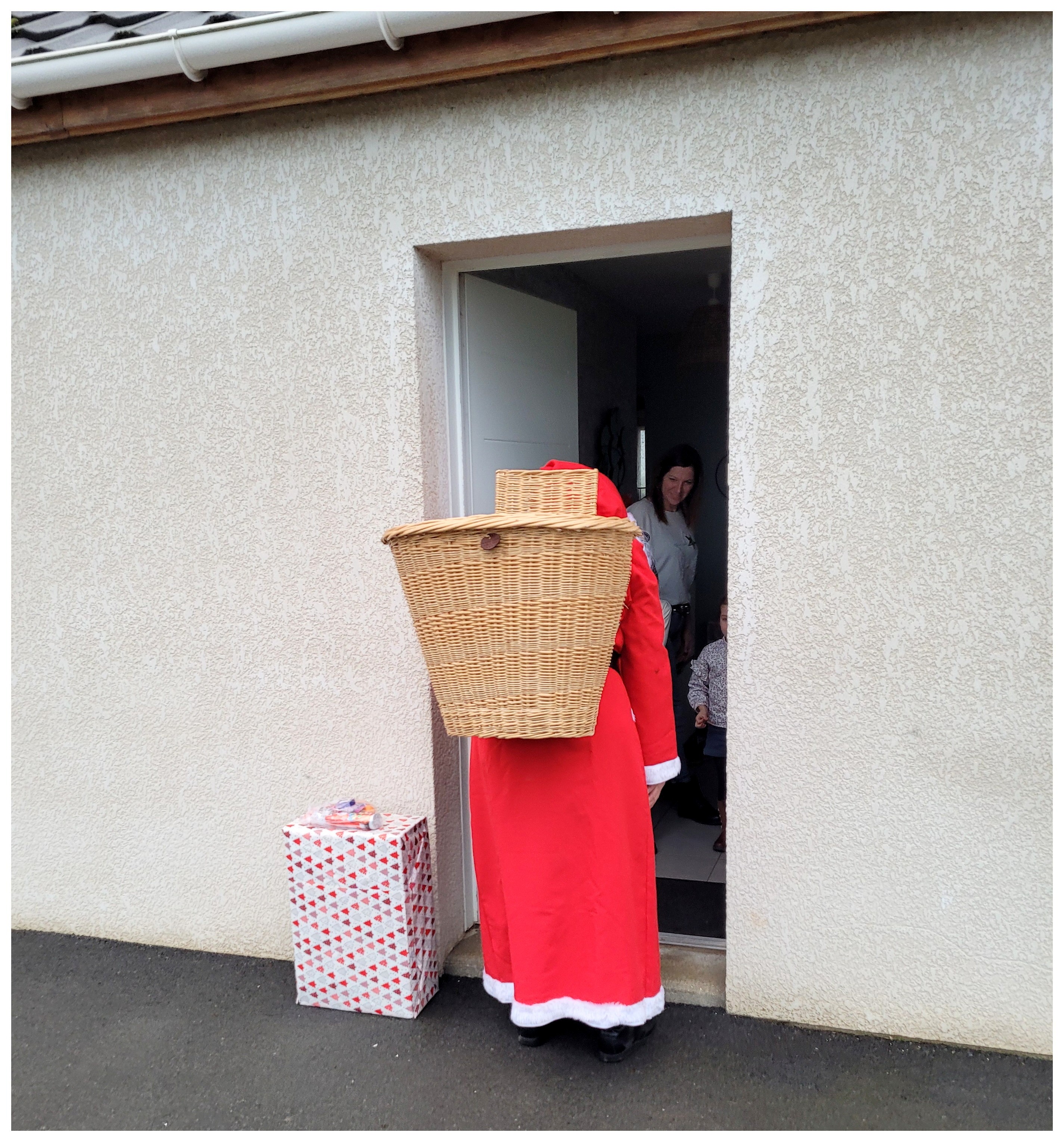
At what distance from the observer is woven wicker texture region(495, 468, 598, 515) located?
8.41 feet

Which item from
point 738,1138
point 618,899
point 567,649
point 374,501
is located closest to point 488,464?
point 374,501

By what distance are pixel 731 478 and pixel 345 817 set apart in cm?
185

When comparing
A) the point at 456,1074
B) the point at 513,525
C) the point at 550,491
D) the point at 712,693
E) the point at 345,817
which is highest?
the point at 550,491

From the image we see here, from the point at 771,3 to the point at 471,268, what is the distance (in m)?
1.32

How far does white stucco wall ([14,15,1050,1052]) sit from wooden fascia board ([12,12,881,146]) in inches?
3.4

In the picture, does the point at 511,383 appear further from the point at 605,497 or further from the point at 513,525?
the point at 513,525

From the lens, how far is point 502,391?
373 cm

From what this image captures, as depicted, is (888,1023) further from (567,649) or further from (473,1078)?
(567,649)

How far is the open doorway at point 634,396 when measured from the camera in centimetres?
361

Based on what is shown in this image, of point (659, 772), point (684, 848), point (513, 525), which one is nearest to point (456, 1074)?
point (659, 772)

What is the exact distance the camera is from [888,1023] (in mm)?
2914

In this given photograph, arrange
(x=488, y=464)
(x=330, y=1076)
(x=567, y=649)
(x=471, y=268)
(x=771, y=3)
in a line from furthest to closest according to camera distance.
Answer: (x=488, y=464) → (x=471, y=268) → (x=330, y=1076) → (x=771, y=3) → (x=567, y=649)

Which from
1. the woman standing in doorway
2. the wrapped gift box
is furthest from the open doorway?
the wrapped gift box

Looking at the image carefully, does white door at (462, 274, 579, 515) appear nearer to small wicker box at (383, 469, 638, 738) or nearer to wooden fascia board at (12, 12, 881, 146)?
wooden fascia board at (12, 12, 881, 146)
